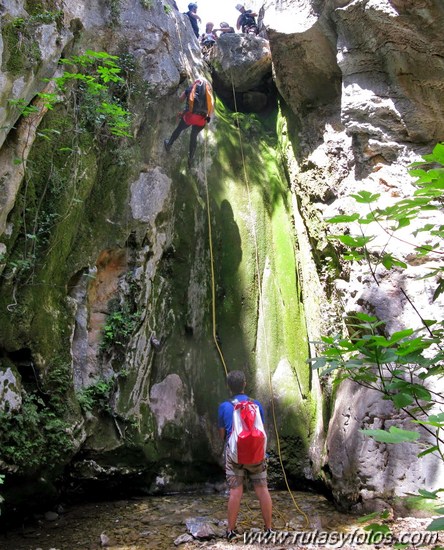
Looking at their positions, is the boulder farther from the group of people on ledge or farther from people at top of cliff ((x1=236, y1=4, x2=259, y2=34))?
people at top of cliff ((x1=236, y1=4, x2=259, y2=34))

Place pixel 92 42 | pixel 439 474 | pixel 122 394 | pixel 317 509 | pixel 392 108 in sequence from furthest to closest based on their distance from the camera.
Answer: pixel 92 42, pixel 392 108, pixel 122 394, pixel 317 509, pixel 439 474

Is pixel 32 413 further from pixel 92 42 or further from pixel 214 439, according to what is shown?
pixel 92 42

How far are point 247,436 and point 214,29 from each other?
994 centimetres

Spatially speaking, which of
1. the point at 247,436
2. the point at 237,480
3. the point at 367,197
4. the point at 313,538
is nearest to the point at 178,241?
the point at 247,436

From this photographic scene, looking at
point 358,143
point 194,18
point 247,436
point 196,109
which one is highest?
point 194,18

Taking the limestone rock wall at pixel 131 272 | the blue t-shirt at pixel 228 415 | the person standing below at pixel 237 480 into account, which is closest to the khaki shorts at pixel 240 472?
the person standing below at pixel 237 480

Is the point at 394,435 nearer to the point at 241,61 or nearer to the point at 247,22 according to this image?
the point at 241,61

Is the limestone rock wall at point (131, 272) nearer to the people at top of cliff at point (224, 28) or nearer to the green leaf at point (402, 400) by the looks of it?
the people at top of cliff at point (224, 28)

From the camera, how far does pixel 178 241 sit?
6996 millimetres

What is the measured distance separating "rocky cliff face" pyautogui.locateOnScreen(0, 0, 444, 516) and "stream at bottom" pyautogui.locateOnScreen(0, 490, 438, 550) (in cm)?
33

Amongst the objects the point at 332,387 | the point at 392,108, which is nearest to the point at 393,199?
the point at 392,108

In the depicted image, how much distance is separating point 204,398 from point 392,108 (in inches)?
179

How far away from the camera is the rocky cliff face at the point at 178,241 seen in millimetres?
4535

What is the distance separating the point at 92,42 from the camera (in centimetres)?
640
